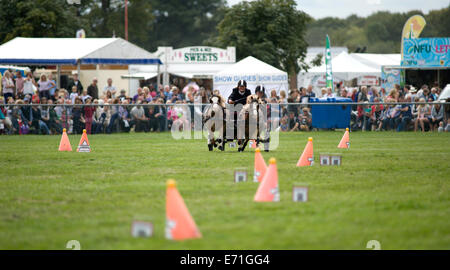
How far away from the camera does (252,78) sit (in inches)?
1170

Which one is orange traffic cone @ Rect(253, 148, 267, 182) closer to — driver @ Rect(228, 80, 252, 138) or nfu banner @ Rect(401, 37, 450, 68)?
driver @ Rect(228, 80, 252, 138)

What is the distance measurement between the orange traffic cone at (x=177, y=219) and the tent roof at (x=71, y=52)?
78.7 ft

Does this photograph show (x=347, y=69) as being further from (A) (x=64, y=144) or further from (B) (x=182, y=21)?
(B) (x=182, y=21)

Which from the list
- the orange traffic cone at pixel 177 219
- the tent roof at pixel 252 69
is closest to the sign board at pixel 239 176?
the orange traffic cone at pixel 177 219

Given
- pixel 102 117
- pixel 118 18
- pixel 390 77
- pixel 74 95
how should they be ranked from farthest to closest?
pixel 118 18
pixel 390 77
pixel 74 95
pixel 102 117

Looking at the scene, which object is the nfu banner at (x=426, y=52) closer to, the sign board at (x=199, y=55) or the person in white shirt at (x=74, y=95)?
the sign board at (x=199, y=55)

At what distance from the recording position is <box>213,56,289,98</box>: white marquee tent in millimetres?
29734

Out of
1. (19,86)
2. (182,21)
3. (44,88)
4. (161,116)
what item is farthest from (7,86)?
(182,21)

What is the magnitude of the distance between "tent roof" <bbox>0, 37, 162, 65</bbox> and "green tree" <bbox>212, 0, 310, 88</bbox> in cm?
1083

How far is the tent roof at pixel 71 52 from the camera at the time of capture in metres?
29.8

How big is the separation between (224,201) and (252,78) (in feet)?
68.6

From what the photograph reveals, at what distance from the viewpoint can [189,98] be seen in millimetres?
27719

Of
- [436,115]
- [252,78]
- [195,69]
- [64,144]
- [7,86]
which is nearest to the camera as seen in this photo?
[64,144]
